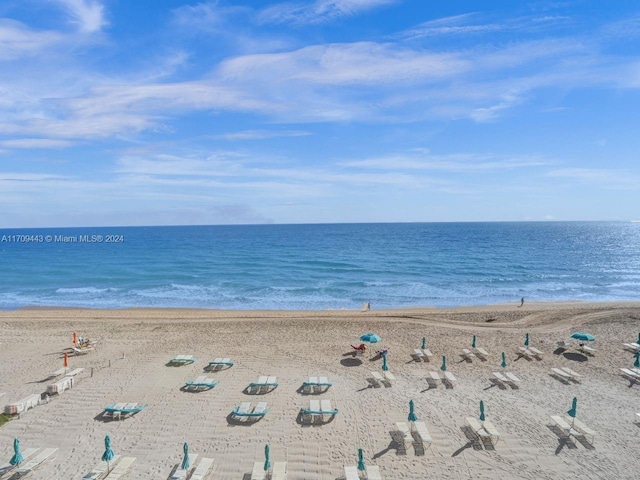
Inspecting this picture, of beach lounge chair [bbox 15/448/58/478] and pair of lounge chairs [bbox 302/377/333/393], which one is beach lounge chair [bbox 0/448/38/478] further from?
pair of lounge chairs [bbox 302/377/333/393]

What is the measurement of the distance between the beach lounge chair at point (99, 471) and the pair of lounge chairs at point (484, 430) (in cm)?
1030

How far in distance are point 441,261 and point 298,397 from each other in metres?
52.3

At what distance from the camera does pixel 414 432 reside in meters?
12.4

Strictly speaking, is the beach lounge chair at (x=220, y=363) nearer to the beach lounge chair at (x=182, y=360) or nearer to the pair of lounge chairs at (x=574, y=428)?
the beach lounge chair at (x=182, y=360)

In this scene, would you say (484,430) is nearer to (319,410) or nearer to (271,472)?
(319,410)

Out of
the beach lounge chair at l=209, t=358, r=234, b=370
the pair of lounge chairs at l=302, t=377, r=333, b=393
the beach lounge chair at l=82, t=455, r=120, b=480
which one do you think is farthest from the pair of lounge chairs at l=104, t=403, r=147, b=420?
the pair of lounge chairs at l=302, t=377, r=333, b=393

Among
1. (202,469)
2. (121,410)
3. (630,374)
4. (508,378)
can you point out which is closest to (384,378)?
(508,378)

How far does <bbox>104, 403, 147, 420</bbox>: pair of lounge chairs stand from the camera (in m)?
13.5

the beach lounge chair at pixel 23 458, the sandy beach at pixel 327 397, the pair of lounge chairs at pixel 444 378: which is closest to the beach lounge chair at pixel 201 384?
the sandy beach at pixel 327 397

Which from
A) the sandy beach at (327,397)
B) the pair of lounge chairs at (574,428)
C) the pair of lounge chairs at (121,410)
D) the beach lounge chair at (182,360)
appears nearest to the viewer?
the sandy beach at (327,397)

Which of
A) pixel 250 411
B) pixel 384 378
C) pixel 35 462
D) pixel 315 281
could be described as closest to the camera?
pixel 35 462

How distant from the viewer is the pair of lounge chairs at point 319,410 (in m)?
13.3

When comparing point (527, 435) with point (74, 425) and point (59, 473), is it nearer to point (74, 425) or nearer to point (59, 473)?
point (59, 473)

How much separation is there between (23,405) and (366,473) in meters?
11.7
